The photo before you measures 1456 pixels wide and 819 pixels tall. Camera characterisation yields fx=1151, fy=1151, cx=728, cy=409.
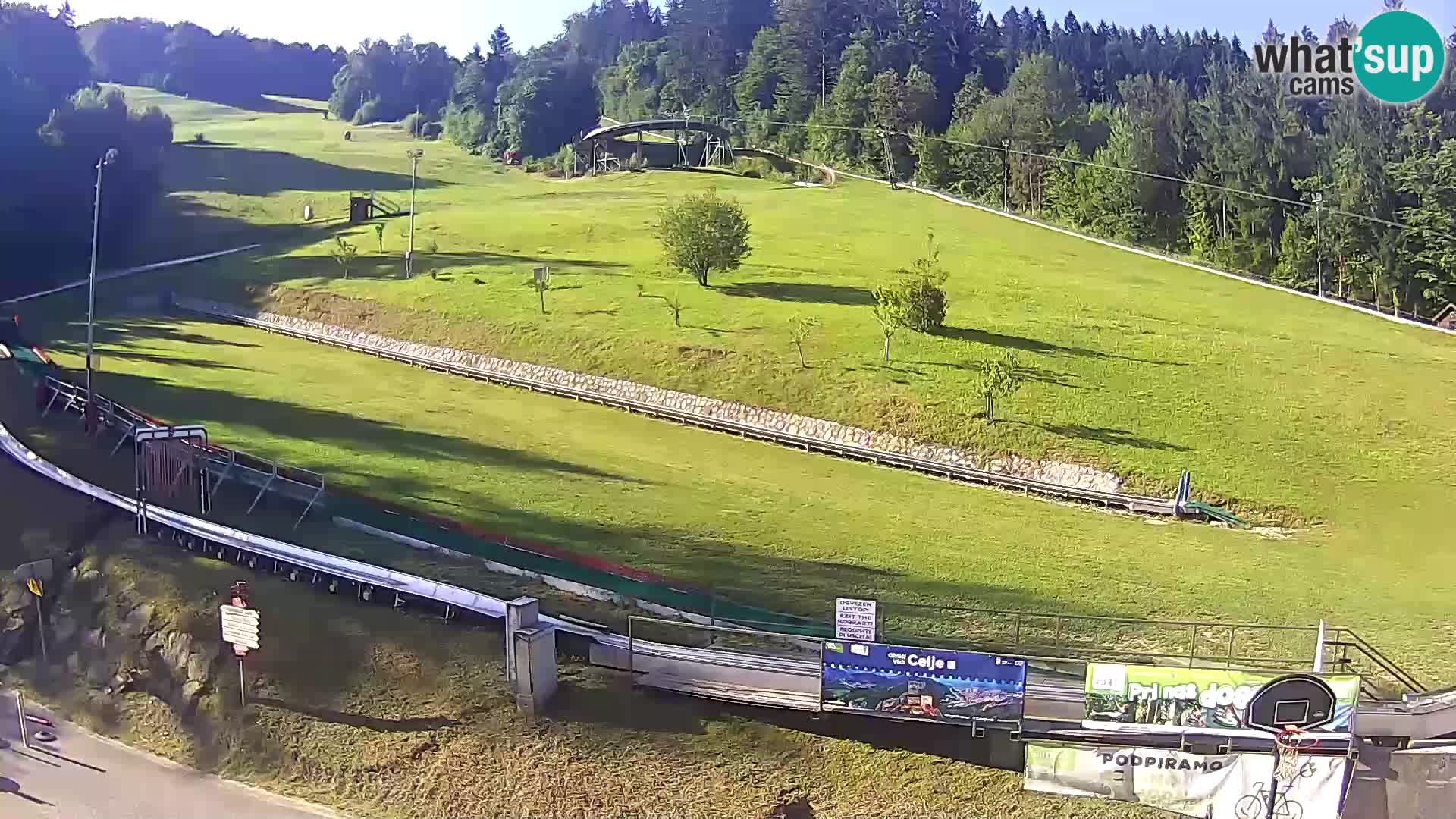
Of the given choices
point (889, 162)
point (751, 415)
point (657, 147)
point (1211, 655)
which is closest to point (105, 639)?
point (1211, 655)

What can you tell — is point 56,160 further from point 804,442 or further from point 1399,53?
point 1399,53

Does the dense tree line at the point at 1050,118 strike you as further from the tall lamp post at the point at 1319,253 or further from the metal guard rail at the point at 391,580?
the metal guard rail at the point at 391,580

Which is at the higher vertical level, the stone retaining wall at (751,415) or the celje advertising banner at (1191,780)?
the stone retaining wall at (751,415)

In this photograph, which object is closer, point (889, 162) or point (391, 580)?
point (391, 580)

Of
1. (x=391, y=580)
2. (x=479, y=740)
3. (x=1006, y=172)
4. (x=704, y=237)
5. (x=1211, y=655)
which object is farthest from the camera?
(x=1006, y=172)

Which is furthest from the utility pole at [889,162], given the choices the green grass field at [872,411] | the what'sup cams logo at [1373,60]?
the what'sup cams logo at [1373,60]

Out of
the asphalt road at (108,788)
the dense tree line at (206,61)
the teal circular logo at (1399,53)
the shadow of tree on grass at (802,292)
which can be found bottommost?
the asphalt road at (108,788)
